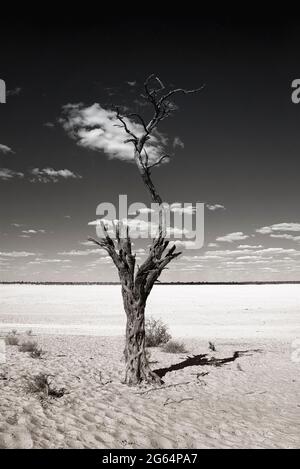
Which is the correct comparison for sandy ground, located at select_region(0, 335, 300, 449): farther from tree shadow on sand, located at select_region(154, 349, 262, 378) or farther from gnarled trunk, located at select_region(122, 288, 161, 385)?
gnarled trunk, located at select_region(122, 288, 161, 385)

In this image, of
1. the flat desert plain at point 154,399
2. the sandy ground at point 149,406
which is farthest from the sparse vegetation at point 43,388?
the sandy ground at point 149,406

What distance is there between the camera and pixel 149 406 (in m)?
8.21

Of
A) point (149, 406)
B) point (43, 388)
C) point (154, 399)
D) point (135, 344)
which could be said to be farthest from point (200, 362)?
point (43, 388)

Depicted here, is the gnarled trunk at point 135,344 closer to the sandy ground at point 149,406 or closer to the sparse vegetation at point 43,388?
the sandy ground at point 149,406

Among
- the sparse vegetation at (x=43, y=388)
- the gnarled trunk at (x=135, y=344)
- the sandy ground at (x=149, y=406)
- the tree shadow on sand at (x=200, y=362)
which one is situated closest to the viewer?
the sandy ground at (x=149, y=406)

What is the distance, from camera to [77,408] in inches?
299

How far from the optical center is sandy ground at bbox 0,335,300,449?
21.1ft

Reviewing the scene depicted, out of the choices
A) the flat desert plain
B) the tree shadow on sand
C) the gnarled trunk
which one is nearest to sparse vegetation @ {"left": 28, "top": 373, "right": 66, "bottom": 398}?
the flat desert plain

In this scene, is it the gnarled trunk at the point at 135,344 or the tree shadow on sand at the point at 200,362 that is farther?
the tree shadow on sand at the point at 200,362

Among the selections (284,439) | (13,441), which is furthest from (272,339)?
(13,441)

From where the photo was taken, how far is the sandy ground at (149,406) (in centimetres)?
643

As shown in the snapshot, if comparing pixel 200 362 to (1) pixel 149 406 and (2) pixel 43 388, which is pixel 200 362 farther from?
(2) pixel 43 388
